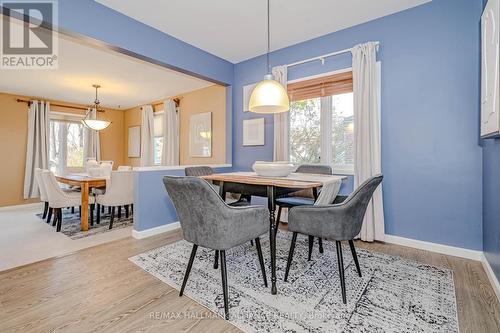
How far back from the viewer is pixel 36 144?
209 inches

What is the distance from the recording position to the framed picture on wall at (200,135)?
15.3 ft

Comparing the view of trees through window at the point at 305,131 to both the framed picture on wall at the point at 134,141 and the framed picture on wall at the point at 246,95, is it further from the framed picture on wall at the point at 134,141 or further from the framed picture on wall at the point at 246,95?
the framed picture on wall at the point at 134,141

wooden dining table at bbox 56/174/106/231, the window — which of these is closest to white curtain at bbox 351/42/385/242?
wooden dining table at bbox 56/174/106/231

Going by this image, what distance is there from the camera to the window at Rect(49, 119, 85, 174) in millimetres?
5828

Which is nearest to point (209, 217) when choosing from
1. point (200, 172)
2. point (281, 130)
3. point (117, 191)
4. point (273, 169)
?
point (273, 169)

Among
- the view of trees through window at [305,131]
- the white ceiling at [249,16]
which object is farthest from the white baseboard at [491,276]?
the white ceiling at [249,16]

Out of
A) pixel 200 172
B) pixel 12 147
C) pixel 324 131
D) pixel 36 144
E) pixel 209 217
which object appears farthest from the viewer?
pixel 36 144

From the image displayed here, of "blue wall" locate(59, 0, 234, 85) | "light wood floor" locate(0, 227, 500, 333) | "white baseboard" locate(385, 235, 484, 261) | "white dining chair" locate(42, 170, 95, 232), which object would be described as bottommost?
"light wood floor" locate(0, 227, 500, 333)

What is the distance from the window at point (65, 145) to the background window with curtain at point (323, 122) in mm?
5095

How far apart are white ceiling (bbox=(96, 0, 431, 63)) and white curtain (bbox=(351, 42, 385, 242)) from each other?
413 millimetres

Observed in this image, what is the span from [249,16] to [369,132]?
6.13 feet

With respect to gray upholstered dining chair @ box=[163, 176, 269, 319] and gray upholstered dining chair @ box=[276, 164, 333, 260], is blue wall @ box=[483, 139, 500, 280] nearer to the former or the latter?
gray upholstered dining chair @ box=[276, 164, 333, 260]

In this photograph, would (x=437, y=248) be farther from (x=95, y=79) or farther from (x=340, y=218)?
(x=95, y=79)

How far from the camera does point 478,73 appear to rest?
2.25 metres
